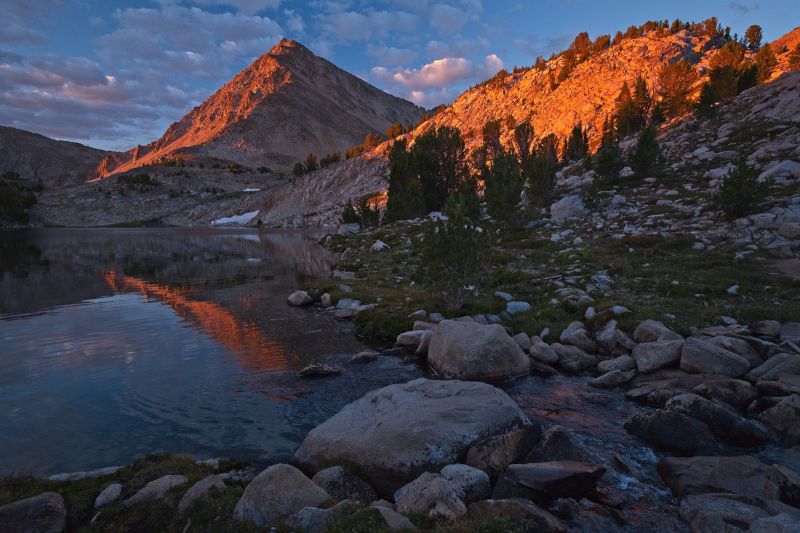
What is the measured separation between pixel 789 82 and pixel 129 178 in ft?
721

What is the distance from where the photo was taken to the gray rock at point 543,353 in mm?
13578

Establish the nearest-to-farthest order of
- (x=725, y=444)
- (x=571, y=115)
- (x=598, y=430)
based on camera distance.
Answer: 1. (x=725, y=444)
2. (x=598, y=430)
3. (x=571, y=115)

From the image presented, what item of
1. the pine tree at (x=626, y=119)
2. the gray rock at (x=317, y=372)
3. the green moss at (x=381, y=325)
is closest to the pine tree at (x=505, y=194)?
the green moss at (x=381, y=325)

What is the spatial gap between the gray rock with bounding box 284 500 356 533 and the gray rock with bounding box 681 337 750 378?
1024 cm

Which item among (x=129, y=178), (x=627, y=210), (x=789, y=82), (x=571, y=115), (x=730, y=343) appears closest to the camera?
(x=730, y=343)

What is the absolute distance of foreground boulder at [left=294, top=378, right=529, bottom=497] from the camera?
A: 7.80m

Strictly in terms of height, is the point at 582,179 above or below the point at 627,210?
above

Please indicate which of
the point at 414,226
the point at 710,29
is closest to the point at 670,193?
the point at 414,226

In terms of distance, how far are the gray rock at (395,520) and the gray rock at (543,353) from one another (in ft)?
29.7

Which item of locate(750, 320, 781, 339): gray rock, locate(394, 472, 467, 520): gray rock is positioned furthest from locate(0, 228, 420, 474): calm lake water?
locate(750, 320, 781, 339): gray rock

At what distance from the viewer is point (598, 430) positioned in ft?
30.9

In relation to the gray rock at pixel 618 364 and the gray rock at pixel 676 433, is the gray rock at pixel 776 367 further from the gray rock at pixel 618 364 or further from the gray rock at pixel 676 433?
the gray rock at pixel 676 433

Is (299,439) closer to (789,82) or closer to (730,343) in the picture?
(730,343)

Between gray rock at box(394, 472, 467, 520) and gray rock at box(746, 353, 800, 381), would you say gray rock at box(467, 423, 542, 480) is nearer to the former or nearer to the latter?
gray rock at box(394, 472, 467, 520)
